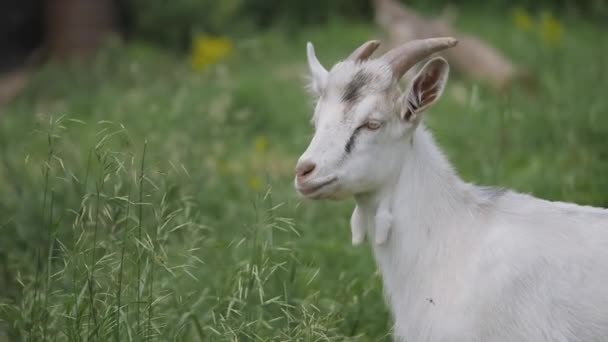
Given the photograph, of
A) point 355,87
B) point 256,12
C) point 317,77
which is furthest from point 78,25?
point 355,87

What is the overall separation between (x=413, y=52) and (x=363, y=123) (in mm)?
A: 319

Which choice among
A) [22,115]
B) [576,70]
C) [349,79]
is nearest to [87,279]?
[349,79]

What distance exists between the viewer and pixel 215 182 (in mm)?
6125

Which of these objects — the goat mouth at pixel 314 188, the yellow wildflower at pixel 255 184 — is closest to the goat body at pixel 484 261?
the goat mouth at pixel 314 188

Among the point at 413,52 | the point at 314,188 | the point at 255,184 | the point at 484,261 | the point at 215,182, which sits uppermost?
the point at 413,52

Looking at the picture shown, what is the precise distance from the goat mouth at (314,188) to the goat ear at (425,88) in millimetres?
367

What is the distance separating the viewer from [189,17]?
10.1m

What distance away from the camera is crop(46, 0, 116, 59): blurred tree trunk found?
9852 millimetres

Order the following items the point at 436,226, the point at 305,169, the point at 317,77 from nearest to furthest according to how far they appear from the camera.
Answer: the point at 305,169 → the point at 436,226 → the point at 317,77

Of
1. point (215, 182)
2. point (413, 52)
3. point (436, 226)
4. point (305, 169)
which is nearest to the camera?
point (305, 169)

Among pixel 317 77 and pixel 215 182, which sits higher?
pixel 317 77

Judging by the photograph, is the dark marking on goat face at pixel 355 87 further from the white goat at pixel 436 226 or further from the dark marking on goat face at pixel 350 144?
the dark marking on goat face at pixel 350 144

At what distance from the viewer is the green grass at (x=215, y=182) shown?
362 centimetres

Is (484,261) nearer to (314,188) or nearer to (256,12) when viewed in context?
(314,188)
